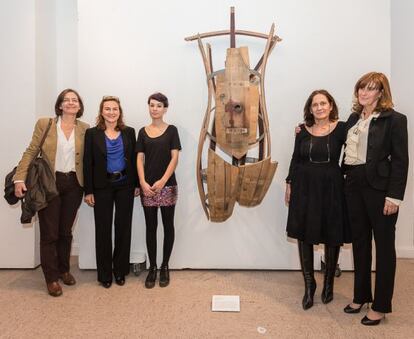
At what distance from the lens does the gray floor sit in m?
2.07

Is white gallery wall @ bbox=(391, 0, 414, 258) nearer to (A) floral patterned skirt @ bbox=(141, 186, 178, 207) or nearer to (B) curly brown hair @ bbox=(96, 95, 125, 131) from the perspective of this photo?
(A) floral patterned skirt @ bbox=(141, 186, 178, 207)

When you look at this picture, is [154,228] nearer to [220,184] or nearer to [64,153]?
[220,184]

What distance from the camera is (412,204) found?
3432mm

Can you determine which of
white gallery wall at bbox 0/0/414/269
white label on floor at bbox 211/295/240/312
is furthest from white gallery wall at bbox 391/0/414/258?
white label on floor at bbox 211/295/240/312

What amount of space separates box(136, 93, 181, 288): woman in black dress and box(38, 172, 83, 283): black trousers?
0.50 m

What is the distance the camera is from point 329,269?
7.93 ft

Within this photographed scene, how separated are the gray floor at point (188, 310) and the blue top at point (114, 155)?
2.93 ft

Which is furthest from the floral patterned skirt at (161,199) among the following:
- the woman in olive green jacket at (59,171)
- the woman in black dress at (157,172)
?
the woman in olive green jacket at (59,171)

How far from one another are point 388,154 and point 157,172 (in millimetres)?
1523

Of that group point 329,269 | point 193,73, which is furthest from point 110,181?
point 329,269

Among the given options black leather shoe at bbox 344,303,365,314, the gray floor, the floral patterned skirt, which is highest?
the floral patterned skirt

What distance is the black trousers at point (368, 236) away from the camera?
6.78ft

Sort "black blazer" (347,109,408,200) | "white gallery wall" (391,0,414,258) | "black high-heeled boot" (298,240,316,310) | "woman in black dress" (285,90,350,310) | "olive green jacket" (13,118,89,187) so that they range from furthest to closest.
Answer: "white gallery wall" (391,0,414,258) < "olive green jacket" (13,118,89,187) < "black high-heeled boot" (298,240,316,310) < "woman in black dress" (285,90,350,310) < "black blazer" (347,109,408,200)

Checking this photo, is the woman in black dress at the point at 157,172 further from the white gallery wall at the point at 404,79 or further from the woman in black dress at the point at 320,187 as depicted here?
the white gallery wall at the point at 404,79
